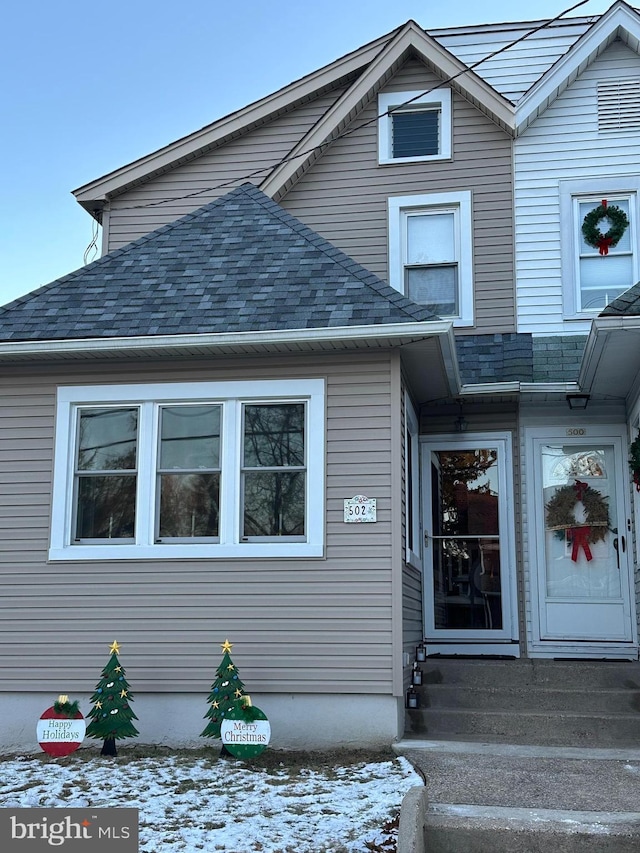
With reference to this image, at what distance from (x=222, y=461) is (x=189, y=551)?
78cm

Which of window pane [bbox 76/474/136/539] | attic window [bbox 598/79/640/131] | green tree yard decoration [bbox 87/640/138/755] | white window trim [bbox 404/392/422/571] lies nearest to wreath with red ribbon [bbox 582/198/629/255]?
attic window [bbox 598/79/640/131]

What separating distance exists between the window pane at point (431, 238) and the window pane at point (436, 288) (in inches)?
4.3

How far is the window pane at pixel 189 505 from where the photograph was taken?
798 cm

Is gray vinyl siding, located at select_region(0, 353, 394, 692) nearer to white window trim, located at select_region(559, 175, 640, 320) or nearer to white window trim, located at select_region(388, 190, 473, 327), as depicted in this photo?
white window trim, located at select_region(388, 190, 473, 327)

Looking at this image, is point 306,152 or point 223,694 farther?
point 306,152

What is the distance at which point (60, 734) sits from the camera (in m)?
7.07

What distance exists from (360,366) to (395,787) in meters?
3.35

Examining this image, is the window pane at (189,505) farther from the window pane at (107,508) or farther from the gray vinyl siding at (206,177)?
the gray vinyl siding at (206,177)

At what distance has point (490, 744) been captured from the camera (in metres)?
7.38

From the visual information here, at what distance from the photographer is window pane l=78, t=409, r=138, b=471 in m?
8.18

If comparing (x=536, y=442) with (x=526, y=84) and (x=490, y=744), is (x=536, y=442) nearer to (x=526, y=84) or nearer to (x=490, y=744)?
(x=490, y=744)

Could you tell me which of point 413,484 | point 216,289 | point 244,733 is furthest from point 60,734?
point 413,484

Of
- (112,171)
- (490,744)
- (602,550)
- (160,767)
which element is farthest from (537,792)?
(112,171)

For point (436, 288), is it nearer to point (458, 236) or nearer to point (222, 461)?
point (458, 236)
